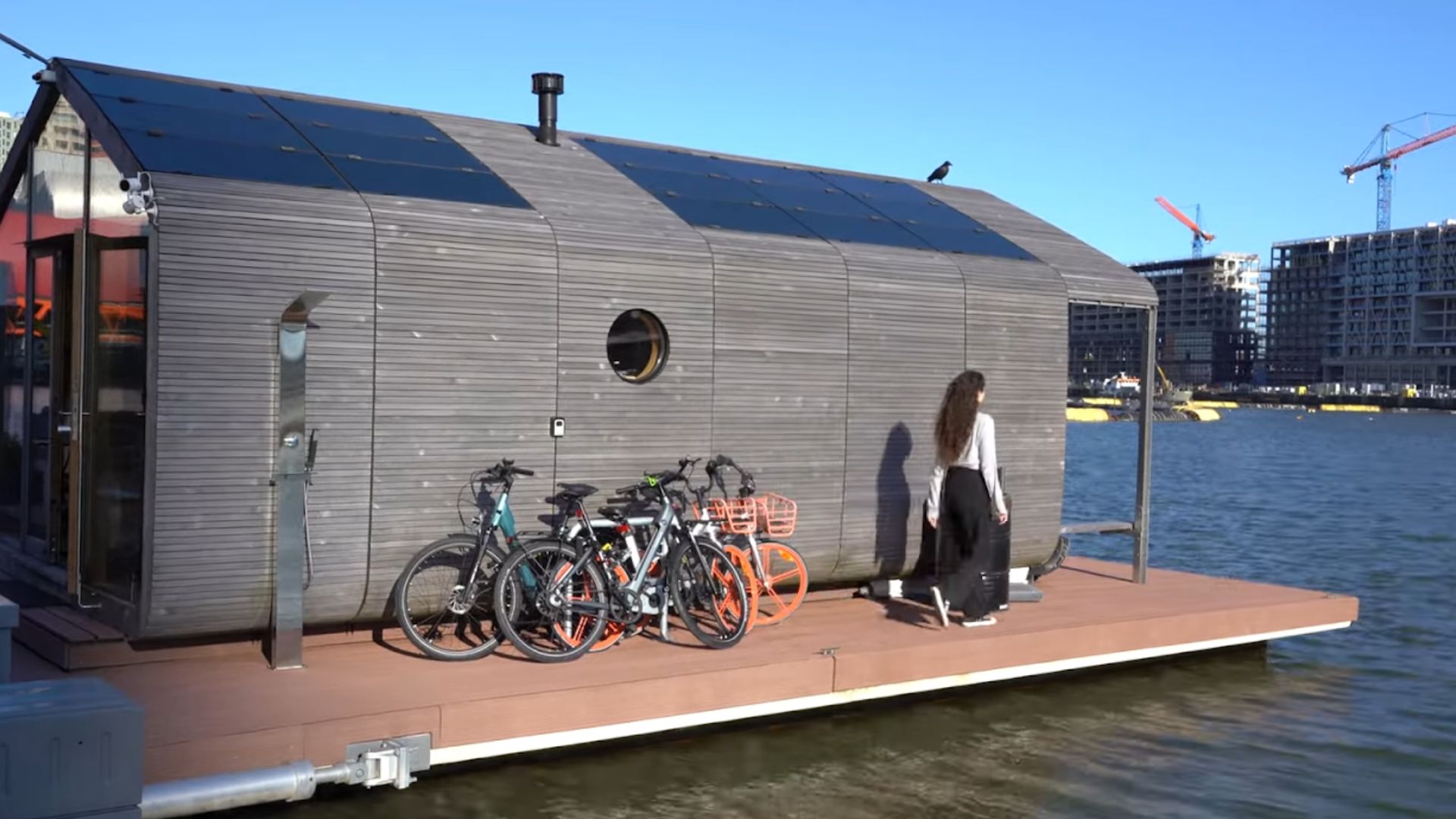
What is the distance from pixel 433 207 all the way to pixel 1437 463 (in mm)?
59757

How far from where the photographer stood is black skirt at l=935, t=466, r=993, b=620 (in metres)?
9.97

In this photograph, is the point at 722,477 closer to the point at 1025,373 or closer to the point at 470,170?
the point at 470,170

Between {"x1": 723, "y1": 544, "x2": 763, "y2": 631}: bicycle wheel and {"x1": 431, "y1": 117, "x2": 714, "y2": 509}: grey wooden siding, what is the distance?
739mm

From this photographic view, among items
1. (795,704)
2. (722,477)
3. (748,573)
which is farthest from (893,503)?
(795,704)

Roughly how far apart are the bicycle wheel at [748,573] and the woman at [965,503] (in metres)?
1.41

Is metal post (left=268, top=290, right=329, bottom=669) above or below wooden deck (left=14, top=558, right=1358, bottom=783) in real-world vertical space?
above

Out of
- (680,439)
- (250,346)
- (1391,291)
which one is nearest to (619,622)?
(680,439)

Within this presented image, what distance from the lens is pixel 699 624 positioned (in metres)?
9.33

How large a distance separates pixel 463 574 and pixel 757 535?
2223mm

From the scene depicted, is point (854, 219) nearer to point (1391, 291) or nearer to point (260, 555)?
point (260, 555)

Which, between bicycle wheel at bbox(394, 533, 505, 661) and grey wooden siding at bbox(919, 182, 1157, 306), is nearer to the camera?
bicycle wheel at bbox(394, 533, 505, 661)

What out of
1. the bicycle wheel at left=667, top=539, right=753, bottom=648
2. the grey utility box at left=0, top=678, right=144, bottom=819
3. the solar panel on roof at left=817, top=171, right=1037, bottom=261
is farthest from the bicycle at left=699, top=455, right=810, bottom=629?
the grey utility box at left=0, top=678, right=144, bottom=819

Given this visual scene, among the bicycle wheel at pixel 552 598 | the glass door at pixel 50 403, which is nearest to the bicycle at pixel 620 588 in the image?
the bicycle wheel at pixel 552 598

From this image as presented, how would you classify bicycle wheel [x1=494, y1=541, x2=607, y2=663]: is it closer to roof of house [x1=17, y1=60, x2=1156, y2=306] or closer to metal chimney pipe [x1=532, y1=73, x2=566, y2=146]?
roof of house [x1=17, y1=60, x2=1156, y2=306]
